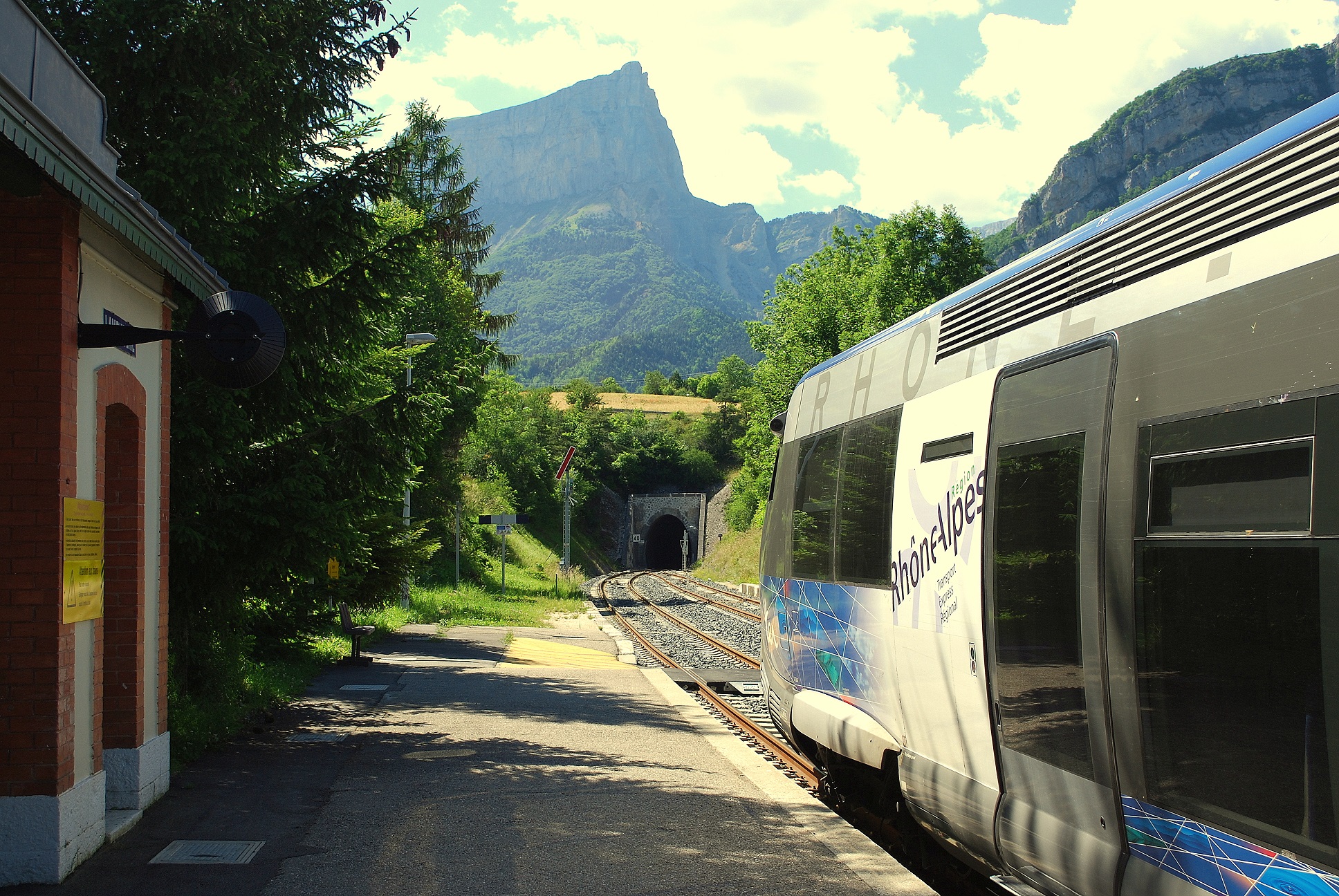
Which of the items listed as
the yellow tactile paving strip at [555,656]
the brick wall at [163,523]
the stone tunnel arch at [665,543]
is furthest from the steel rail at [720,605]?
the stone tunnel arch at [665,543]

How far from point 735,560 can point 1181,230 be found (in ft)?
158

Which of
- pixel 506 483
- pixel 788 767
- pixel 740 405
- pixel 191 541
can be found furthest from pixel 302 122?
pixel 740 405

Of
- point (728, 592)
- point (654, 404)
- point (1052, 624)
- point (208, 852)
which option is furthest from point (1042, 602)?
point (654, 404)

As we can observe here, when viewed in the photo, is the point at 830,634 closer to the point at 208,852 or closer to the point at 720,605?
the point at 208,852

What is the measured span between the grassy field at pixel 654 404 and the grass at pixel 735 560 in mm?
47760

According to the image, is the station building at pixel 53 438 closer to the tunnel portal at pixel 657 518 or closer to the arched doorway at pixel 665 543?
the tunnel portal at pixel 657 518

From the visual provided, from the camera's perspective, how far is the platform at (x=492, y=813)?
5.50 m

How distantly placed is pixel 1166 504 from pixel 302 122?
33.5 ft

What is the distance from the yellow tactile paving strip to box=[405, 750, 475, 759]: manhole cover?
24.4 feet

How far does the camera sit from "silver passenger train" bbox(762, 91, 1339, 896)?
3059mm

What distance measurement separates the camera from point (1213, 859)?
328 centimetres

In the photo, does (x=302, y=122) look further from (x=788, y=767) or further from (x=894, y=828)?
(x=894, y=828)

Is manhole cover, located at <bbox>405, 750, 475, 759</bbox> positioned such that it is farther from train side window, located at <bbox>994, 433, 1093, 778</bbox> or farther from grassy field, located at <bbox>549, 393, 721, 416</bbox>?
grassy field, located at <bbox>549, 393, 721, 416</bbox>

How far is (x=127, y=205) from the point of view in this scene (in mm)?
5789
